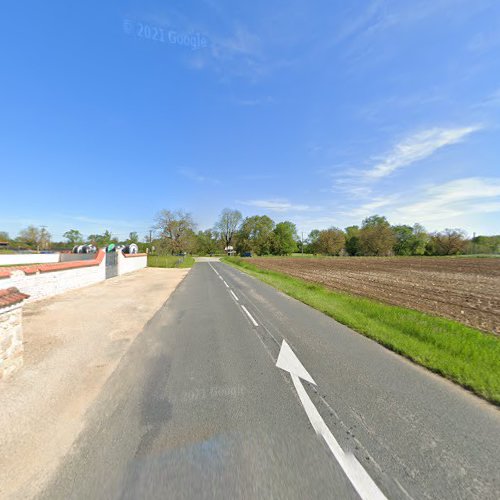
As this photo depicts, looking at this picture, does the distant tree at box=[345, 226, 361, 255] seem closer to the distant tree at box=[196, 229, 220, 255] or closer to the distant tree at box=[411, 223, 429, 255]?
the distant tree at box=[411, 223, 429, 255]

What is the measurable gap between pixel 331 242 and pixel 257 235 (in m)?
29.6

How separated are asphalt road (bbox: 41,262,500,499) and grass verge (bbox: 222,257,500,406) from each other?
Answer: 1.11 ft

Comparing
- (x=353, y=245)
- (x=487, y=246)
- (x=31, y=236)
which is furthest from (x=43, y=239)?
(x=487, y=246)

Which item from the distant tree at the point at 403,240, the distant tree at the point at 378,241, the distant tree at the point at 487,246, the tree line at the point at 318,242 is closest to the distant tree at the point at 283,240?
the tree line at the point at 318,242

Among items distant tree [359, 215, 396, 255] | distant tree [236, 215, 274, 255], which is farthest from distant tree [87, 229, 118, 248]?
distant tree [359, 215, 396, 255]

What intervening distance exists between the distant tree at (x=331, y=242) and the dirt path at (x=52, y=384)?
93596 millimetres

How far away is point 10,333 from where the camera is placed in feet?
13.6

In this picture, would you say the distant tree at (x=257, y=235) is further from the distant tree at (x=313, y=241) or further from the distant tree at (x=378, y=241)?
the distant tree at (x=378, y=241)

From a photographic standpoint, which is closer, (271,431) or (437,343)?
(271,431)

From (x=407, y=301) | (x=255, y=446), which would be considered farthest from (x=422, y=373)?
(x=407, y=301)

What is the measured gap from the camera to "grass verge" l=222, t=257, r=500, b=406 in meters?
3.99

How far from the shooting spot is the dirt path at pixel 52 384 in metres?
2.40

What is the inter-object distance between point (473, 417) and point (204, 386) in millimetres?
3680

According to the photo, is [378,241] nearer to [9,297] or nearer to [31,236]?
[9,297]
